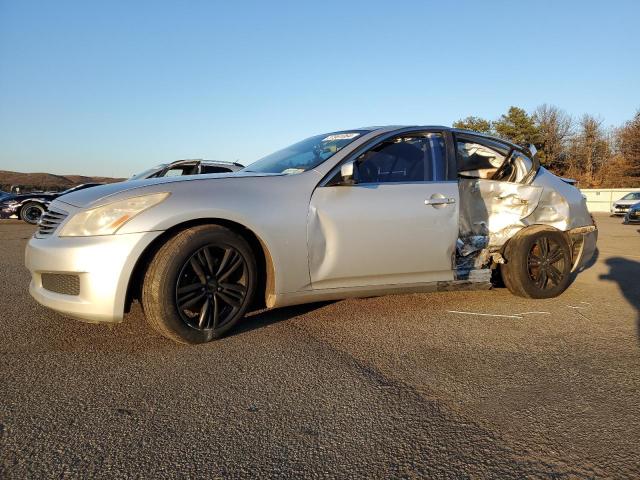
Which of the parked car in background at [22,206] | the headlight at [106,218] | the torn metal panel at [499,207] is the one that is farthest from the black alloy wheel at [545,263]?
the parked car in background at [22,206]

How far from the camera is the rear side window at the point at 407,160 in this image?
3.85m

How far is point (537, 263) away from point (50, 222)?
3.99 meters

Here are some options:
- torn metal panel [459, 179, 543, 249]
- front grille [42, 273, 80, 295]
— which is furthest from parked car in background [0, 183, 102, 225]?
torn metal panel [459, 179, 543, 249]

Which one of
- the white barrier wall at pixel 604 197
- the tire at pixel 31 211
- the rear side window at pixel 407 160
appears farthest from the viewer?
the white barrier wall at pixel 604 197

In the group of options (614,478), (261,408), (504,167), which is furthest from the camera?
(504,167)

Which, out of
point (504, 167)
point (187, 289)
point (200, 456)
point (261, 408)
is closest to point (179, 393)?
point (261, 408)

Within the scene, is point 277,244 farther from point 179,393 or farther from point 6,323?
point 6,323

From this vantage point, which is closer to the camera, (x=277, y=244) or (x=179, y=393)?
(x=179, y=393)

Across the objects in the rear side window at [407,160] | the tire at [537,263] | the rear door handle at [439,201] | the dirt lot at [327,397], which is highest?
the rear side window at [407,160]

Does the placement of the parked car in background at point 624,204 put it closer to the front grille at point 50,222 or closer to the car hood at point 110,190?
the car hood at point 110,190

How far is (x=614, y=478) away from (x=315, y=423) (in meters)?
1.11

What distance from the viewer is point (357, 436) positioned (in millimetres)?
1893

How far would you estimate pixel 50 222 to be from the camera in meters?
3.07

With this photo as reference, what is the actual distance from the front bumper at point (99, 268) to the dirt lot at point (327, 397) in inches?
10.3
